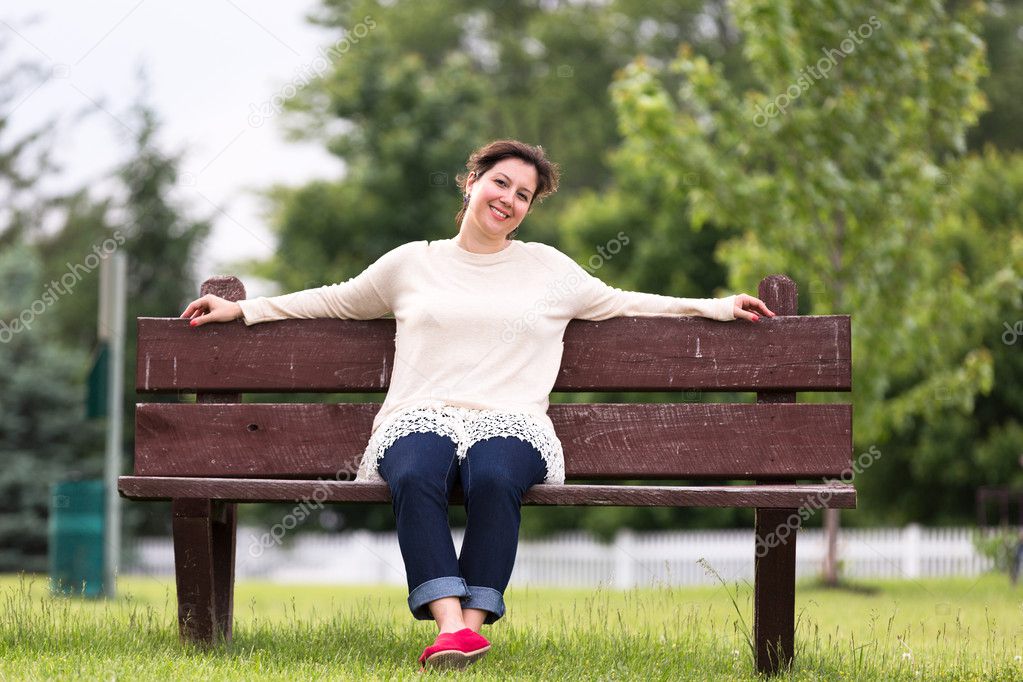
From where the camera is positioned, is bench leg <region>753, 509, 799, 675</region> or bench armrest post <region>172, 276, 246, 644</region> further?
bench armrest post <region>172, 276, 246, 644</region>

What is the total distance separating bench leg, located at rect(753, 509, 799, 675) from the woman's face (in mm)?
1160

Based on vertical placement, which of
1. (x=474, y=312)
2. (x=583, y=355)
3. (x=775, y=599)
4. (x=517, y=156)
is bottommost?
(x=775, y=599)

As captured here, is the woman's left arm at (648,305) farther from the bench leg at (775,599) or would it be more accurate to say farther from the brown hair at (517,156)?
the bench leg at (775,599)

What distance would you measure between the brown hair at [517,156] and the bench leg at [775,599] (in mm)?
1228

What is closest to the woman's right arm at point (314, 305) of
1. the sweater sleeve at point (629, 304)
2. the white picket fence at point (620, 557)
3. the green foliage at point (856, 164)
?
the sweater sleeve at point (629, 304)

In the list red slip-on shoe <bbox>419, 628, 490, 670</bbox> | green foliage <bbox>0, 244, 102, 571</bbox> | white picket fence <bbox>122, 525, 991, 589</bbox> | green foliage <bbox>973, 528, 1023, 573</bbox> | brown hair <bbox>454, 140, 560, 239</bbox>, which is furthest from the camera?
green foliage <bbox>0, 244, 102, 571</bbox>

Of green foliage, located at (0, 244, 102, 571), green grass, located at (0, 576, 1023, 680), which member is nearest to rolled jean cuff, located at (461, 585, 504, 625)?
green grass, located at (0, 576, 1023, 680)

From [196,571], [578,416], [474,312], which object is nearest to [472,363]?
[474,312]

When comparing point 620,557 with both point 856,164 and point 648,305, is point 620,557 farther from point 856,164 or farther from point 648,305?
point 648,305

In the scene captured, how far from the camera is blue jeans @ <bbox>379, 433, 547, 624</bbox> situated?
11.2ft

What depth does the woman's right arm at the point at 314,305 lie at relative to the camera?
3.97 m

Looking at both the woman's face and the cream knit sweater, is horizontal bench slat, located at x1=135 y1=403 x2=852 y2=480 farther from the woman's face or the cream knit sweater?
the woman's face

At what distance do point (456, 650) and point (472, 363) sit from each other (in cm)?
88

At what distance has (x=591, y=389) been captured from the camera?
4000mm
